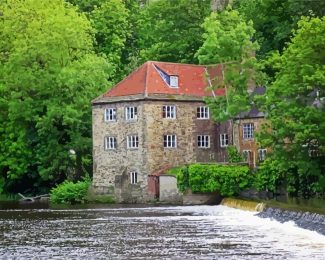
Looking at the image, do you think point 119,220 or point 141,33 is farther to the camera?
point 141,33

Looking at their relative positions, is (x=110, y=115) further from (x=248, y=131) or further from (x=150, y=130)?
(x=248, y=131)

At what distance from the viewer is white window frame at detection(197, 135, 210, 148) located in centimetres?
6700

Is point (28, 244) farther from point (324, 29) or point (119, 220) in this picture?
point (324, 29)

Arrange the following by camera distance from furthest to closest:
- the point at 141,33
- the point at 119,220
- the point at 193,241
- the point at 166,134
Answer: the point at 141,33
the point at 166,134
the point at 119,220
the point at 193,241

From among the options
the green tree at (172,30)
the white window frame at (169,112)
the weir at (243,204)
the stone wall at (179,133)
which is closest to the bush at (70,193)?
the stone wall at (179,133)

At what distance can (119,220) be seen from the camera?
4700 centimetres

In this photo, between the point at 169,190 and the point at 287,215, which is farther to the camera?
the point at 169,190

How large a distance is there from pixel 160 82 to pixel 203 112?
3.96 meters

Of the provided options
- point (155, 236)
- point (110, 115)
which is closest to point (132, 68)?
point (110, 115)

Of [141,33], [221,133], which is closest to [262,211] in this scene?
[221,133]

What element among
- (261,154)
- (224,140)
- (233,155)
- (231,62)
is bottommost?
(233,155)

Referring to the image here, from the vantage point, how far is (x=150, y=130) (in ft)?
212

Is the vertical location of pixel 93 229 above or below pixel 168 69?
below

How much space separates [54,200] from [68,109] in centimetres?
696
